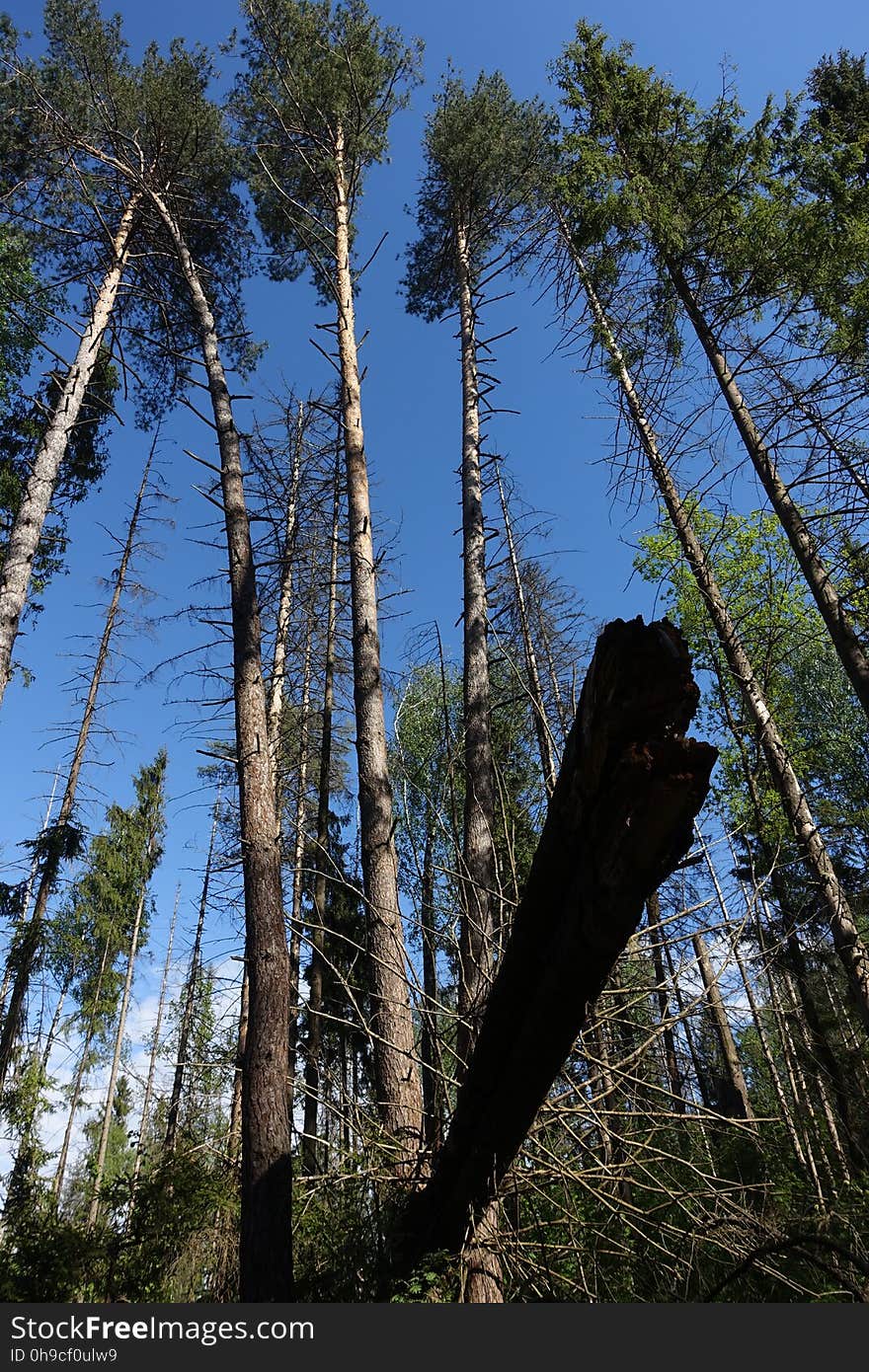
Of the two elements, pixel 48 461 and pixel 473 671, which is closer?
pixel 473 671

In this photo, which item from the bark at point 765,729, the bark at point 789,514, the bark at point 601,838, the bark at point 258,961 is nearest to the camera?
the bark at point 601,838

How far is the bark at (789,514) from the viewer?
570 centimetres

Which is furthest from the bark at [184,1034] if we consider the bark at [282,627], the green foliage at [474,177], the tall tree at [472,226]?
the green foliage at [474,177]

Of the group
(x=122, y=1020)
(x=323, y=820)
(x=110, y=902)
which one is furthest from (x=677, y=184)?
(x=122, y=1020)

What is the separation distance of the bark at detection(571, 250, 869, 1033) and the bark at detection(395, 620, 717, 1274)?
12.4 ft

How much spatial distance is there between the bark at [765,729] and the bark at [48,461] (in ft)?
20.4

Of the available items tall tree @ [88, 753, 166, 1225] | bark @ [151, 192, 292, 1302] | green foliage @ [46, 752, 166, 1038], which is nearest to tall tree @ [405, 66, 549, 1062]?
bark @ [151, 192, 292, 1302]

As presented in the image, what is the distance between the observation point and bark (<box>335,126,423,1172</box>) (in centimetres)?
420

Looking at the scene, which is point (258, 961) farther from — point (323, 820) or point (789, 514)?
point (323, 820)

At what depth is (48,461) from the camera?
8211mm

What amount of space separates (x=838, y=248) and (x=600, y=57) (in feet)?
14.4

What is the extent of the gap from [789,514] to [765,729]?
1.95m

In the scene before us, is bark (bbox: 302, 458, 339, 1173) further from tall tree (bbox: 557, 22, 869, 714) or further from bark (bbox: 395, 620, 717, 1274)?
bark (bbox: 395, 620, 717, 1274)

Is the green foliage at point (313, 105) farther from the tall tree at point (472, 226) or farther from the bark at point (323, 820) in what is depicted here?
the bark at point (323, 820)
